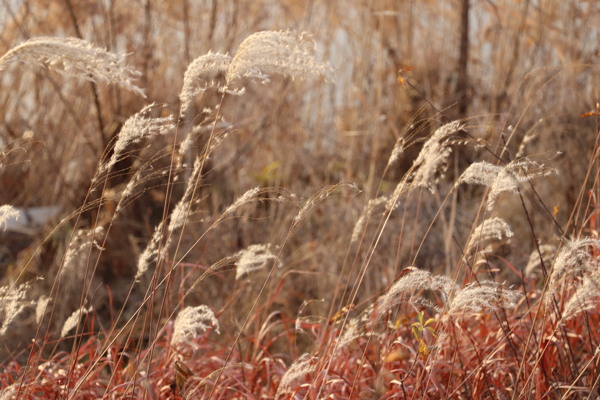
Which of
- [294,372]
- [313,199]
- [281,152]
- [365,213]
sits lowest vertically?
[281,152]

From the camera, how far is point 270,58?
67.9 inches

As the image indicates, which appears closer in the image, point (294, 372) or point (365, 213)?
point (294, 372)

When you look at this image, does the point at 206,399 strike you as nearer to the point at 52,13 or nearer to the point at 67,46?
the point at 67,46

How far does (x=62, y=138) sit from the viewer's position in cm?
549

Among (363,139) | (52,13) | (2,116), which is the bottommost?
Answer: (363,139)

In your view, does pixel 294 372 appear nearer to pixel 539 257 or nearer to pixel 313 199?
pixel 313 199

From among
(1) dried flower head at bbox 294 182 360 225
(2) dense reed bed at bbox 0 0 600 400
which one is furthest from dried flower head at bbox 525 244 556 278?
(1) dried flower head at bbox 294 182 360 225

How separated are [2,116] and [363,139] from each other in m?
2.37

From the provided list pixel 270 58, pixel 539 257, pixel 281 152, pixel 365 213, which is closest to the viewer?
pixel 270 58

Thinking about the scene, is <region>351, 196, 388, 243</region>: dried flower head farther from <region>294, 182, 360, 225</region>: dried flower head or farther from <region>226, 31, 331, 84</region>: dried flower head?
<region>226, 31, 331, 84</region>: dried flower head

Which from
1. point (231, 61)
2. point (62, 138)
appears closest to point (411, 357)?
point (231, 61)

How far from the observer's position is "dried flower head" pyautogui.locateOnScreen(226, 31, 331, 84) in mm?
1698

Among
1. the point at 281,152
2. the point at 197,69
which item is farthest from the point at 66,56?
the point at 281,152

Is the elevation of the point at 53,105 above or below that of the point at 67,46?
below
